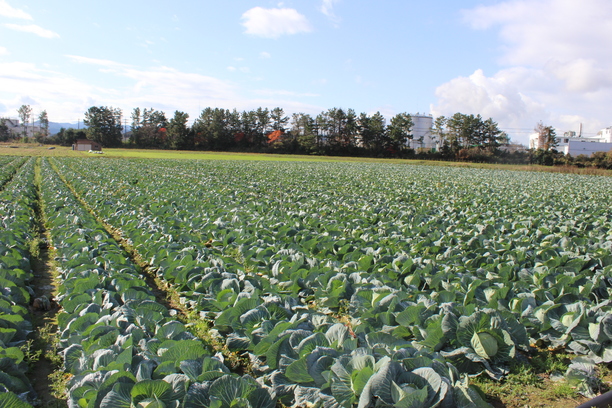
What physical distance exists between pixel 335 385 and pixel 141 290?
3173mm

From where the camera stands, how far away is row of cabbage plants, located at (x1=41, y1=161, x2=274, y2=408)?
291cm

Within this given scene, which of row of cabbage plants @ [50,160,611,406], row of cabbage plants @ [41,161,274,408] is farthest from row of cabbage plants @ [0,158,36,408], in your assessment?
row of cabbage plants @ [50,160,611,406]

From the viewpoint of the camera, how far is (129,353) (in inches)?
131

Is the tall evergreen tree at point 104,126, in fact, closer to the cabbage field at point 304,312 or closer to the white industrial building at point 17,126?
the white industrial building at point 17,126

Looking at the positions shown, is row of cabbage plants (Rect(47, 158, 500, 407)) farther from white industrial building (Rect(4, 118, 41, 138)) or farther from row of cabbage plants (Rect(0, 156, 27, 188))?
white industrial building (Rect(4, 118, 41, 138))

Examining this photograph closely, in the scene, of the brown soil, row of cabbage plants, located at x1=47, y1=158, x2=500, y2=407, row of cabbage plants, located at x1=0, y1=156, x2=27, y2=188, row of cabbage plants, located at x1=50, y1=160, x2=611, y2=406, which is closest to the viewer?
row of cabbage plants, located at x1=47, y1=158, x2=500, y2=407

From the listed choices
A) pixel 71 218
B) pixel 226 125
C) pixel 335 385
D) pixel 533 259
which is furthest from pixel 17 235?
pixel 226 125

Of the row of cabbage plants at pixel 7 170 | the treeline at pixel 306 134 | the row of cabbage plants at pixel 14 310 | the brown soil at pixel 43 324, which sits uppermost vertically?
the treeline at pixel 306 134

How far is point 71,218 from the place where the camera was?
32.2 ft

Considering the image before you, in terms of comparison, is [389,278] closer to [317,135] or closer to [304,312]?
[304,312]

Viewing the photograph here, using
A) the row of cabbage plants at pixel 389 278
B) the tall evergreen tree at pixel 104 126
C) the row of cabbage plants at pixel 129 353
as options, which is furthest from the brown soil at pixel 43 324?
the tall evergreen tree at pixel 104 126

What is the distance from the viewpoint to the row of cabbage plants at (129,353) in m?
2.91

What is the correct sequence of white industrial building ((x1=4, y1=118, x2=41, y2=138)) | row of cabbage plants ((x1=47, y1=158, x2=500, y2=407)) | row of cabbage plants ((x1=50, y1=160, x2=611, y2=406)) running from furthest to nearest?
1. white industrial building ((x1=4, y1=118, x2=41, y2=138))
2. row of cabbage plants ((x1=50, y1=160, x2=611, y2=406))
3. row of cabbage plants ((x1=47, y1=158, x2=500, y2=407))

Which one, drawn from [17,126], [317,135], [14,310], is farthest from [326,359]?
[17,126]
